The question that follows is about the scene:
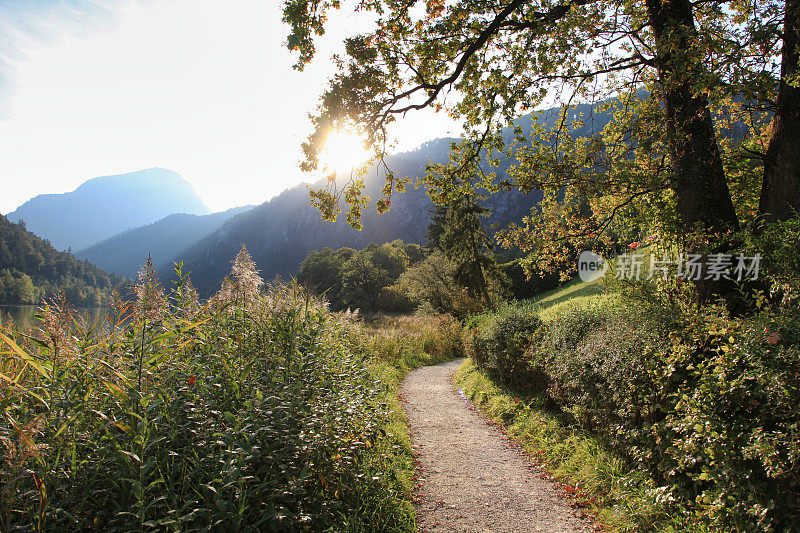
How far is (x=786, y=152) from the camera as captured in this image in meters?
4.51

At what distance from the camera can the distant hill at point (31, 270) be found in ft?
126

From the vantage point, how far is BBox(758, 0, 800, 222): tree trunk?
14.4 ft

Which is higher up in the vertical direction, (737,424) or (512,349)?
(737,424)

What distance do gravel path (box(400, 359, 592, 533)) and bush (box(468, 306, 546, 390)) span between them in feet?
3.91

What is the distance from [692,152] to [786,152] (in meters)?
0.92

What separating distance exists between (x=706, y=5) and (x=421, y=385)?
371 inches

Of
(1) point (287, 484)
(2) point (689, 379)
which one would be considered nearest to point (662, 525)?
(2) point (689, 379)

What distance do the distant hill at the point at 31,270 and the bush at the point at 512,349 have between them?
149 feet

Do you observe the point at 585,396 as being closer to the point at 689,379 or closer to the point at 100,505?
the point at 689,379

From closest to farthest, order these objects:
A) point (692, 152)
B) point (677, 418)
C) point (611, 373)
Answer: point (677, 418) → point (611, 373) → point (692, 152)

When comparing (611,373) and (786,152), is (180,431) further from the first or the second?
(786,152)

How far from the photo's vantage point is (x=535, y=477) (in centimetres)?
489

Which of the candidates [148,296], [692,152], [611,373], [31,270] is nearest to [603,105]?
[692,152]

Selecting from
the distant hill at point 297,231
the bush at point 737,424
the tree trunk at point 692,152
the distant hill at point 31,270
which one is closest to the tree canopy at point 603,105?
the tree trunk at point 692,152
